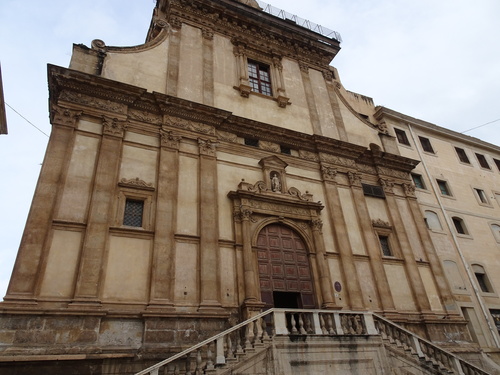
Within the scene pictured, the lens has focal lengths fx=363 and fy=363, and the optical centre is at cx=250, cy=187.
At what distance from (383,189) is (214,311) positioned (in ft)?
37.0

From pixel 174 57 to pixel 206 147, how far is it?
16.5 ft

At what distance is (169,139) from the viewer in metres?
14.2

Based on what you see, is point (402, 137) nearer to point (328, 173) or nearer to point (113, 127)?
point (328, 173)

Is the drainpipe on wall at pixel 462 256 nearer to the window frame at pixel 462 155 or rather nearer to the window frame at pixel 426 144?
the window frame at pixel 426 144

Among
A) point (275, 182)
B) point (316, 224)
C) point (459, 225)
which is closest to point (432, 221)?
point (459, 225)

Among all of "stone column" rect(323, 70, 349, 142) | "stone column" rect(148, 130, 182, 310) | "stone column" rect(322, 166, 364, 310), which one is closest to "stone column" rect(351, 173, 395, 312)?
"stone column" rect(322, 166, 364, 310)

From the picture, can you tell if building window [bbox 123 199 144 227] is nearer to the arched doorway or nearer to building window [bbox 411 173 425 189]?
the arched doorway

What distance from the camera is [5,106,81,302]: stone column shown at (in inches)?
383

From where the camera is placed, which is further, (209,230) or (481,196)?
(481,196)

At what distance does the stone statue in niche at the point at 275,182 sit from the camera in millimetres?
15307

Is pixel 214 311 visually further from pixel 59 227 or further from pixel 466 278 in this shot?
pixel 466 278

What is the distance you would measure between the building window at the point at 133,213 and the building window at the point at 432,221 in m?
15.0

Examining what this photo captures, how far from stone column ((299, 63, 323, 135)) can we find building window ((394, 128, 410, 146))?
22.5ft

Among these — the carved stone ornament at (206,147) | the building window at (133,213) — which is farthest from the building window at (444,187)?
the building window at (133,213)
